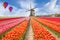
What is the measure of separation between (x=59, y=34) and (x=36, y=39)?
5.07 metres

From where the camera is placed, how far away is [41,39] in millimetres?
10781

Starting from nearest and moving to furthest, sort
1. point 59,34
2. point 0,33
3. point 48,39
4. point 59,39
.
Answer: point 48,39 → point 59,39 → point 0,33 → point 59,34

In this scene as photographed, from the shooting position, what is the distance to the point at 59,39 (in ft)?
43.7

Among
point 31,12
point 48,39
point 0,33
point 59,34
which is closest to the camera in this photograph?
point 48,39

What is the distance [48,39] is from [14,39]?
1954mm

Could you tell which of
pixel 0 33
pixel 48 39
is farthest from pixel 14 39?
pixel 0 33

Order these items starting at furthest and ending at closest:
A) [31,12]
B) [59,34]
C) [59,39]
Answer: [31,12]
[59,34]
[59,39]

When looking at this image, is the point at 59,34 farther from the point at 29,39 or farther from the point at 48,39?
the point at 48,39

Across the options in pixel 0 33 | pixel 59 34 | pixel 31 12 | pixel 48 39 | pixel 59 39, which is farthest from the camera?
pixel 31 12

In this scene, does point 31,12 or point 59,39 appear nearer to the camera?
point 59,39

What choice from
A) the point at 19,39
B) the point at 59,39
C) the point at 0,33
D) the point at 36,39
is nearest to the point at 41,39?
the point at 36,39

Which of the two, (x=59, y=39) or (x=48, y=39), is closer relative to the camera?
(x=48, y=39)

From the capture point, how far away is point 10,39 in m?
10.8

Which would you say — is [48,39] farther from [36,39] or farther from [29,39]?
[29,39]
